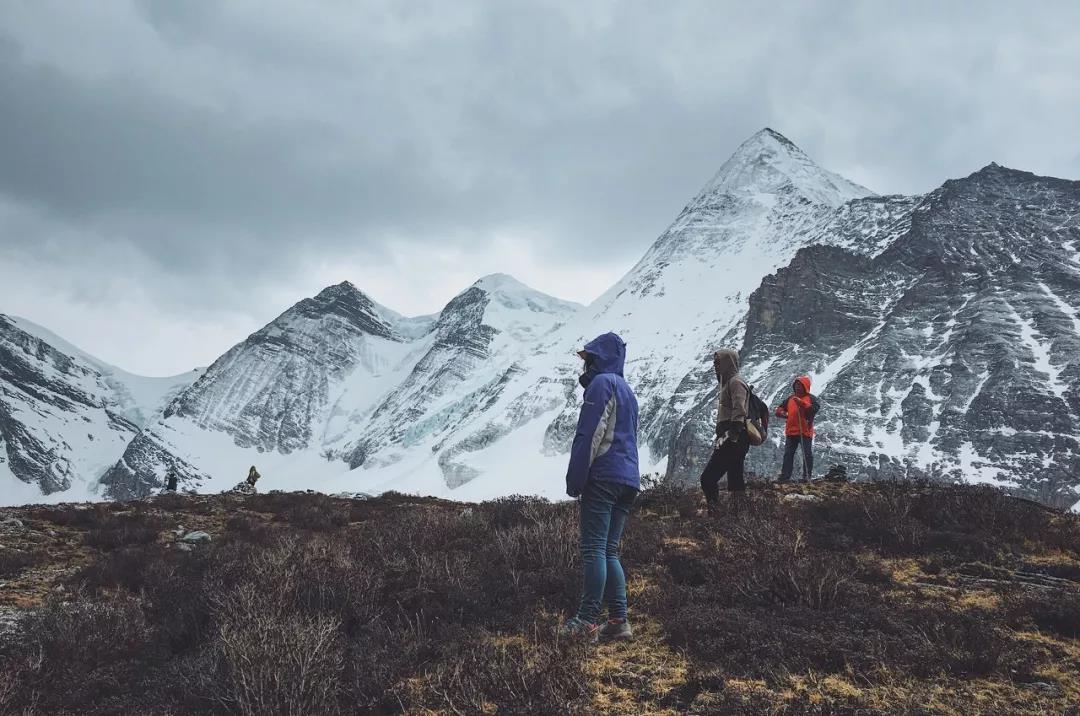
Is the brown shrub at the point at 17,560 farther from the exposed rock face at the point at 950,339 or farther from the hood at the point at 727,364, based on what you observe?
the exposed rock face at the point at 950,339

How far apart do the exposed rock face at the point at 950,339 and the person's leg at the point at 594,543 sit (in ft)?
241

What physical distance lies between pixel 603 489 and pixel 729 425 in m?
3.52

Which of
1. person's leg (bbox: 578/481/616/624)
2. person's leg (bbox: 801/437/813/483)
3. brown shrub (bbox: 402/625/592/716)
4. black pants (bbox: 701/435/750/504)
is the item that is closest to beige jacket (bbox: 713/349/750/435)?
black pants (bbox: 701/435/750/504)

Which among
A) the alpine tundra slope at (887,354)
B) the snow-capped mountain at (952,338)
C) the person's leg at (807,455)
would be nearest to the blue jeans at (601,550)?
the person's leg at (807,455)

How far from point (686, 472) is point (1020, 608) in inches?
4357

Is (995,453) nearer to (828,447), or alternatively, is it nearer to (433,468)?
(828,447)

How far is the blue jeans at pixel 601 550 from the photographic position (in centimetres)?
472

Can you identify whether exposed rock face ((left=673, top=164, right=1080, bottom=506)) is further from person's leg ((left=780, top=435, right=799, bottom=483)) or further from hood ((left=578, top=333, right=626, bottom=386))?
hood ((left=578, top=333, right=626, bottom=386))

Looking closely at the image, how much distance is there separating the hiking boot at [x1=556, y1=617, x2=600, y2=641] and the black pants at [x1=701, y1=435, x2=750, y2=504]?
3624mm

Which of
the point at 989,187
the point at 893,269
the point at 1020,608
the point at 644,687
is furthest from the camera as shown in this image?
the point at 989,187

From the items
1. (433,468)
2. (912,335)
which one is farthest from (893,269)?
(433,468)

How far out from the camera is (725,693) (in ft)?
11.9

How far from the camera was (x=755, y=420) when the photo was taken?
800cm

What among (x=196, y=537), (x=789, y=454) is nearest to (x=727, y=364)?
(x=789, y=454)
